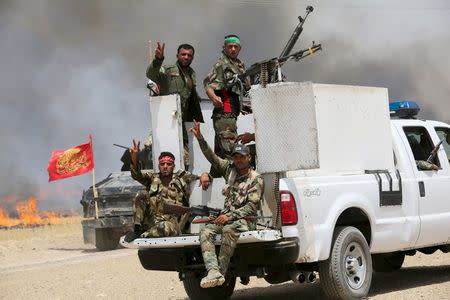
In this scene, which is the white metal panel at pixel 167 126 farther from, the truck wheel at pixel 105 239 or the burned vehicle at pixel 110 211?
the truck wheel at pixel 105 239

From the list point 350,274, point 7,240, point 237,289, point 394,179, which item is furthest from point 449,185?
point 7,240

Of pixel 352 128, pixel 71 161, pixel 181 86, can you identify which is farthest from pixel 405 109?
pixel 71 161

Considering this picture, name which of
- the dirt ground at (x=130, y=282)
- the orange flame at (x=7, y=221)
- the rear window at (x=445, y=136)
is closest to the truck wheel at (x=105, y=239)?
the dirt ground at (x=130, y=282)

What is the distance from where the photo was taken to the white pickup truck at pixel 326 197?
7676 mm

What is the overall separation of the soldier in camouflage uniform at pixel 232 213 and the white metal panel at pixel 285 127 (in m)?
0.17

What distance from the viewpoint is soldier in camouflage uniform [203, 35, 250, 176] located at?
8.84 metres

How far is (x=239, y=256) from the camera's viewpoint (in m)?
7.80

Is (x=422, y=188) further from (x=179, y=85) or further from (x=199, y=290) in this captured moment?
(x=179, y=85)

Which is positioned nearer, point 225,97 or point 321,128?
point 321,128

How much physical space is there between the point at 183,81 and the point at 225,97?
49 cm

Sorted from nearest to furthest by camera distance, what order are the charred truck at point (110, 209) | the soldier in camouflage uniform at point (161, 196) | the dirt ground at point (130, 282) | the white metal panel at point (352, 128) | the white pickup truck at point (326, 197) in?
the white pickup truck at point (326, 197)
the white metal panel at point (352, 128)
the soldier in camouflage uniform at point (161, 196)
the dirt ground at point (130, 282)
the charred truck at point (110, 209)

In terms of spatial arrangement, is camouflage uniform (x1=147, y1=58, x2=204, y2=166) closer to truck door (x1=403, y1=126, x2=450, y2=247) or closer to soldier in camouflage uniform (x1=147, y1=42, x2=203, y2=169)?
soldier in camouflage uniform (x1=147, y1=42, x2=203, y2=169)

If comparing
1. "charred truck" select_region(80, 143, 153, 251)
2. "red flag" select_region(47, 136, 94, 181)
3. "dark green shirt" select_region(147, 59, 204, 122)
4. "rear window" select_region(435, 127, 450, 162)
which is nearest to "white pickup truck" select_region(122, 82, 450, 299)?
"dark green shirt" select_region(147, 59, 204, 122)

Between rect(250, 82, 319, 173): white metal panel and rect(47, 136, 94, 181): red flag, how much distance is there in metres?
14.1
